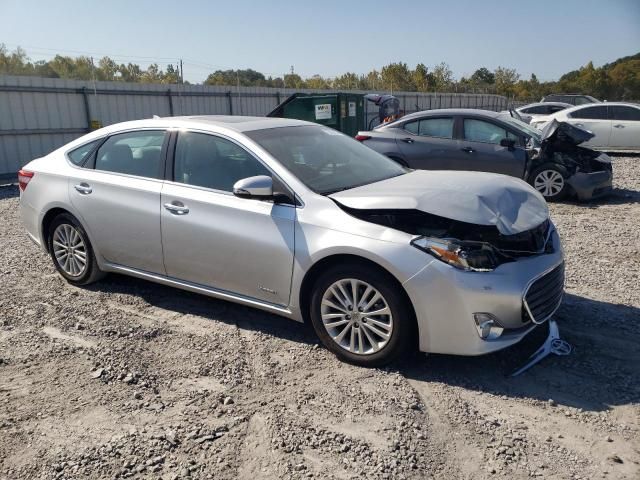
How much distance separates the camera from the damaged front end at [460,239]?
11.3 ft

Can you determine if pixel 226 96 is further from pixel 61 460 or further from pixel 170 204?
pixel 61 460

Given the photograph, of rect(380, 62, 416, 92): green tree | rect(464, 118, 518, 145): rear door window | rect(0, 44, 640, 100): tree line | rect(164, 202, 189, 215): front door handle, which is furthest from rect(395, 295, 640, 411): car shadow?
rect(380, 62, 416, 92): green tree

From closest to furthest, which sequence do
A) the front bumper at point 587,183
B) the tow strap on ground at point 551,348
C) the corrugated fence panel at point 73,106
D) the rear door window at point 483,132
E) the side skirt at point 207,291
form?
the tow strap on ground at point 551,348 < the side skirt at point 207,291 < the front bumper at point 587,183 < the rear door window at point 483,132 < the corrugated fence panel at point 73,106

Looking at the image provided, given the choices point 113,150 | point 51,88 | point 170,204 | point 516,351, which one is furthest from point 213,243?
point 51,88

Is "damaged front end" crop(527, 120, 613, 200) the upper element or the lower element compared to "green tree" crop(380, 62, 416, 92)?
lower

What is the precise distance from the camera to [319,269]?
3.87 metres

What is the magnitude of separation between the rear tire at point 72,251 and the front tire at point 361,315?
2518mm

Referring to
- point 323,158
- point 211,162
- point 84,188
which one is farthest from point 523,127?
point 84,188

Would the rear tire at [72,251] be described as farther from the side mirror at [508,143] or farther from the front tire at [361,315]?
the side mirror at [508,143]

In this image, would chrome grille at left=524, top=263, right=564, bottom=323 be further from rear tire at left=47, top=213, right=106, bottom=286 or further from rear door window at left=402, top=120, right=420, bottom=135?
rear door window at left=402, top=120, right=420, bottom=135

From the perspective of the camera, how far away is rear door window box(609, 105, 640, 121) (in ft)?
49.4

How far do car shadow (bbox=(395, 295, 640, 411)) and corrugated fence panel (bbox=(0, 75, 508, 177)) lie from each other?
13.4 m

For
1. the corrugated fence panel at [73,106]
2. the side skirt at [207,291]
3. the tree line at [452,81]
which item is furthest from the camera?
the tree line at [452,81]

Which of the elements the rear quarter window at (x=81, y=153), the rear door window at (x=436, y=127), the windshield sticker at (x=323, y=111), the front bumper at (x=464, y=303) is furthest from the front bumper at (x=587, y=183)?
the windshield sticker at (x=323, y=111)
